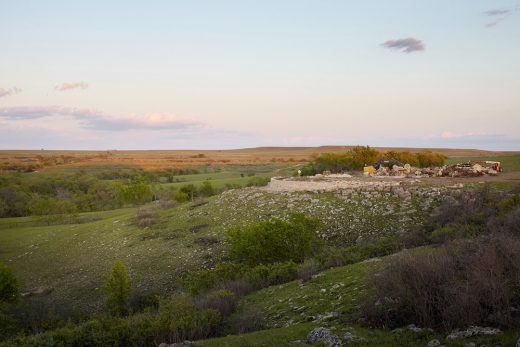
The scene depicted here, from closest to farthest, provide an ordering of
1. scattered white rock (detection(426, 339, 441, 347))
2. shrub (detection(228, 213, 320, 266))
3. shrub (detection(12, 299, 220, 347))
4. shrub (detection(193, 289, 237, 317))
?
scattered white rock (detection(426, 339, 441, 347)), shrub (detection(12, 299, 220, 347)), shrub (detection(193, 289, 237, 317)), shrub (detection(228, 213, 320, 266))

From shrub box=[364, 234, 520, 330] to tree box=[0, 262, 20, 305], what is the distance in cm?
2144

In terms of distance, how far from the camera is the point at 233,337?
1084 centimetres

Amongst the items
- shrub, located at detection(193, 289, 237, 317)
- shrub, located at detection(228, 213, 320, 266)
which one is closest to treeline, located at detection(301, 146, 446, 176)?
shrub, located at detection(228, 213, 320, 266)

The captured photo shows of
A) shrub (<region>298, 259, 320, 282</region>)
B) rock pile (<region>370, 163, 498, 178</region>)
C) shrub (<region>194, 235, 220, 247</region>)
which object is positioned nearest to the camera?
shrub (<region>298, 259, 320, 282</region>)

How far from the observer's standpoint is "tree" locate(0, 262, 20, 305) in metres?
24.0

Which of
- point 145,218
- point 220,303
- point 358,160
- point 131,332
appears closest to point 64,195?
point 145,218

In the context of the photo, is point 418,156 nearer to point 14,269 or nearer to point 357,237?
point 357,237

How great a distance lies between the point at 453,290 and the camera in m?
9.33

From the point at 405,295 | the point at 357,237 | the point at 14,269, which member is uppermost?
the point at 405,295

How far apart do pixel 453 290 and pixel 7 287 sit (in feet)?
78.1

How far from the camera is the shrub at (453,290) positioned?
9.06 m

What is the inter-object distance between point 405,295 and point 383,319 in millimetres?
784

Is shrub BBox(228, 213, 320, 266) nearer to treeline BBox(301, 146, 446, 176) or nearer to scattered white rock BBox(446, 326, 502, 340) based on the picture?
scattered white rock BBox(446, 326, 502, 340)

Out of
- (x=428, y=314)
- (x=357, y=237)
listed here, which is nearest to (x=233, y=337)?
(x=428, y=314)
